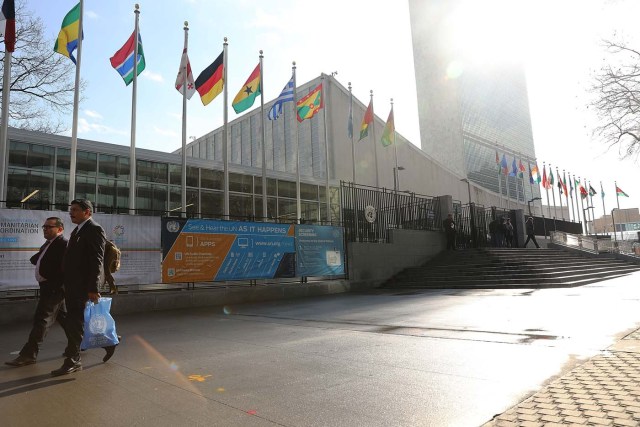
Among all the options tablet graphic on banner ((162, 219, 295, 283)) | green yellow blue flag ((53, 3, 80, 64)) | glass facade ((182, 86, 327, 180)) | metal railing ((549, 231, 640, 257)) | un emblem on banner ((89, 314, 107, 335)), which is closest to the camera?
un emblem on banner ((89, 314, 107, 335))

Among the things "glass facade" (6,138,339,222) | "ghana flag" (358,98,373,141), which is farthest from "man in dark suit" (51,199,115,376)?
"ghana flag" (358,98,373,141)

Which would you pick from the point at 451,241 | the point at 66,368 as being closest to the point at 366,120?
the point at 451,241

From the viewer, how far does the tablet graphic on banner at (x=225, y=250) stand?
12078 mm

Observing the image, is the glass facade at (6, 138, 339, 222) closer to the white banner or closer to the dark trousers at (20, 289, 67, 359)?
the white banner

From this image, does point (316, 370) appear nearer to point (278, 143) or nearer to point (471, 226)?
point (471, 226)

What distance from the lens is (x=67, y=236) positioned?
1016 centimetres

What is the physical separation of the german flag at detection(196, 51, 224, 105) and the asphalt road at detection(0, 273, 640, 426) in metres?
10.1

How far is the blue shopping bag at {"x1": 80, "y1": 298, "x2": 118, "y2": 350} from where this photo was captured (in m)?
4.65

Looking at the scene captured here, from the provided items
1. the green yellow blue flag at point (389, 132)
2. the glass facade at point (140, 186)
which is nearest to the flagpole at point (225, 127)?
the glass facade at point (140, 186)

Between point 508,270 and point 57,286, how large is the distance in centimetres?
1601

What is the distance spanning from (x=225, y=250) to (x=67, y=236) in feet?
14.5

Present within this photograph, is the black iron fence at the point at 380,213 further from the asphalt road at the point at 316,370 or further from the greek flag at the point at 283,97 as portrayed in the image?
the asphalt road at the point at 316,370

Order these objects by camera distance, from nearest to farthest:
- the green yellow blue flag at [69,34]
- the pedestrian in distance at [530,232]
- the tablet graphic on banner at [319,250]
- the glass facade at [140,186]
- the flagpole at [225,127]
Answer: the green yellow blue flag at [69,34], the tablet graphic on banner at [319,250], the glass facade at [140,186], the flagpole at [225,127], the pedestrian in distance at [530,232]

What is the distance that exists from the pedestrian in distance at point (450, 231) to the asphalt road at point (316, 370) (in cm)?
1307
